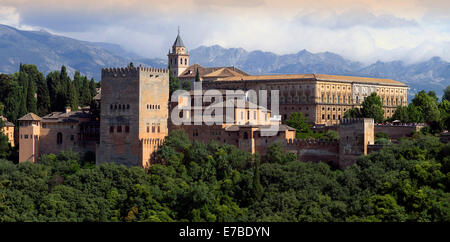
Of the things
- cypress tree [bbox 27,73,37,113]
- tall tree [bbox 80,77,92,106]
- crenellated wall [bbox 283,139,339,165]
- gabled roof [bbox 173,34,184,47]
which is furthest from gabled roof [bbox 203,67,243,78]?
crenellated wall [bbox 283,139,339,165]

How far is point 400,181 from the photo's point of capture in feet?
168

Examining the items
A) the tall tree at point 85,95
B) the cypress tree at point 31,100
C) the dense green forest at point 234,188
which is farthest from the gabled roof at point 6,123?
the dense green forest at point 234,188

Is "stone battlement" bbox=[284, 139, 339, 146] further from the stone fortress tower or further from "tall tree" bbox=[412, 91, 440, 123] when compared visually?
the stone fortress tower

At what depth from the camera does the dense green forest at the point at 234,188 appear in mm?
49531

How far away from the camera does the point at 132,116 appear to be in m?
61.6

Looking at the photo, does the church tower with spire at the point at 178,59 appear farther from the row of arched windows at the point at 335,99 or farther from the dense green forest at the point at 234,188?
the dense green forest at the point at 234,188

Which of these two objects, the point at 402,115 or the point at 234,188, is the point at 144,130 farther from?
the point at 402,115

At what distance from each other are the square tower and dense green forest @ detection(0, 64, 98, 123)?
9.60 metres

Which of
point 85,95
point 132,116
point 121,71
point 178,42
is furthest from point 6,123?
point 178,42

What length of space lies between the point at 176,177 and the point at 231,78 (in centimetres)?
3970

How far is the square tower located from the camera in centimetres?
6144

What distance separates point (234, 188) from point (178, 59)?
64702 mm
